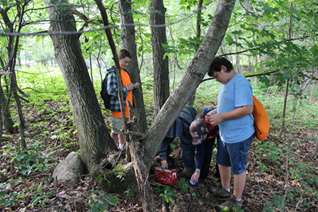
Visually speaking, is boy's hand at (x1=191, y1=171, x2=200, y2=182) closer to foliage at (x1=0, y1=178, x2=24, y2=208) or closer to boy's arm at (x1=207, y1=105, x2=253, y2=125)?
boy's arm at (x1=207, y1=105, x2=253, y2=125)

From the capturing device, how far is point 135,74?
138 inches

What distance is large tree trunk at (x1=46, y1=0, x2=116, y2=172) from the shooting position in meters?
2.79

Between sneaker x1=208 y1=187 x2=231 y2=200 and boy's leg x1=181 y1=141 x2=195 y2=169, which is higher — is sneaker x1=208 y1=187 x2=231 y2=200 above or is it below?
below

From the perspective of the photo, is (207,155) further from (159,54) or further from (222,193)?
(159,54)

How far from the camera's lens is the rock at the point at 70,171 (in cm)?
266

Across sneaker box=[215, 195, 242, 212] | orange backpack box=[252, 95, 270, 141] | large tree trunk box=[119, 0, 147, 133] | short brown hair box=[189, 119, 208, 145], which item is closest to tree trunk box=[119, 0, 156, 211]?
large tree trunk box=[119, 0, 147, 133]

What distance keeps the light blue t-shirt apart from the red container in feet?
3.01

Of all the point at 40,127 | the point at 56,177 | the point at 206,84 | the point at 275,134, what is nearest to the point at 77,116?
the point at 56,177

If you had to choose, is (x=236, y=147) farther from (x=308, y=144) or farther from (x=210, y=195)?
(x=308, y=144)

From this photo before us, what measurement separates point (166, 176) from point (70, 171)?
1.40 metres

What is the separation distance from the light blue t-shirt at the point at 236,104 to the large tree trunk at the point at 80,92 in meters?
1.72

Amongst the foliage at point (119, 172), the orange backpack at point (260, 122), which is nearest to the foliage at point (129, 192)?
the foliage at point (119, 172)

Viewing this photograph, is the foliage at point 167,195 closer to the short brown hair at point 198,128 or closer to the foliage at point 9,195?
the short brown hair at point 198,128

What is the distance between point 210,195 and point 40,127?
3856 millimetres
